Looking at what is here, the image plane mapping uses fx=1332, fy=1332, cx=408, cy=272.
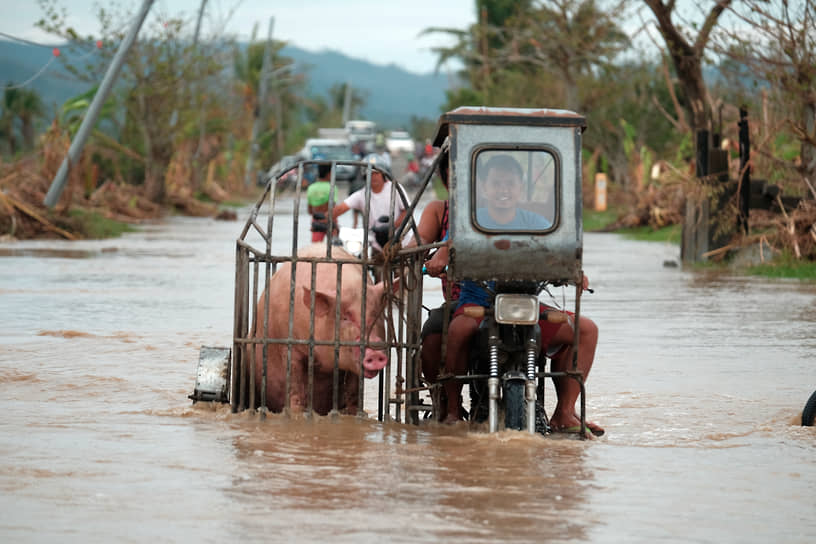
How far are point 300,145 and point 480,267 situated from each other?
263 feet

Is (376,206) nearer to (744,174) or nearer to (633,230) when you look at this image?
(744,174)

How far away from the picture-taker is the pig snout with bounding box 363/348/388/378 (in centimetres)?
618

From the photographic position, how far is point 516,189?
591cm

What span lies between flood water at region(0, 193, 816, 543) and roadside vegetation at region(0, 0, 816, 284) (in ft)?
24.0

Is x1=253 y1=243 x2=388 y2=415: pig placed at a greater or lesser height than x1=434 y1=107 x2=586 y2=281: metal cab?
lesser

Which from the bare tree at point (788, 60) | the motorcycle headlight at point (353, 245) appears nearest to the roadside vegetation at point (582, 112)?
the bare tree at point (788, 60)

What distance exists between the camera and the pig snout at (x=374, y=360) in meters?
6.18

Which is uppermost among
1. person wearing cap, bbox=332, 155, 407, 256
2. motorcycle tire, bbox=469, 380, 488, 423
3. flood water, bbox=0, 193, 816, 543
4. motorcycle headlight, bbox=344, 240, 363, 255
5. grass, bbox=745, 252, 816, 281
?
person wearing cap, bbox=332, 155, 407, 256

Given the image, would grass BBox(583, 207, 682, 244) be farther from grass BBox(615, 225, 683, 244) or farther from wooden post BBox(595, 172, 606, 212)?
wooden post BBox(595, 172, 606, 212)

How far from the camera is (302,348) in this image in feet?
21.9

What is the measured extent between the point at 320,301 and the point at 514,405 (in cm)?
121

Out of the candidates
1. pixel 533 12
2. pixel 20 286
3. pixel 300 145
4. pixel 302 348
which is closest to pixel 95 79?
pixel 533 12

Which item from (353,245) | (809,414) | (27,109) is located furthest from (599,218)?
(27,109)

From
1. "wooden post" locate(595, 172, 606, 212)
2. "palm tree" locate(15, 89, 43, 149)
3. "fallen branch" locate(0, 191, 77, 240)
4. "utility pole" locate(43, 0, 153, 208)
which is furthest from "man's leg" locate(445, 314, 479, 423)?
"palm tree" locate(15, 89, 43, 149)
